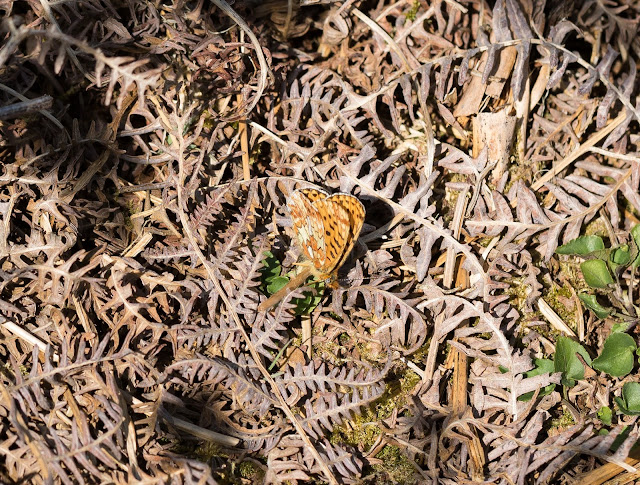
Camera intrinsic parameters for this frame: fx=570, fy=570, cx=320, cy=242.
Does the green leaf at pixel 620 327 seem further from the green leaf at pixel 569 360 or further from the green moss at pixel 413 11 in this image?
the green moss at pixel 413 11

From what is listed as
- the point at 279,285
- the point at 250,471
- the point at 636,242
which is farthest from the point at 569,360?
the point at 250,471

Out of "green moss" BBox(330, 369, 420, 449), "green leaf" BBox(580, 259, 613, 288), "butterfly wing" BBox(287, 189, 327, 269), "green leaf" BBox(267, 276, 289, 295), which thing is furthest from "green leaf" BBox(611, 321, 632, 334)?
"green leaf" BBox(267, 276, 289, 295)

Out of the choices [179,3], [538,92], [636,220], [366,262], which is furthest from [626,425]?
[179,3]

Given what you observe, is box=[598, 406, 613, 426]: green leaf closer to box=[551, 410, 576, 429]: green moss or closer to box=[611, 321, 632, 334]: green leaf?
box=[551, 410, 576, 429]: green moss

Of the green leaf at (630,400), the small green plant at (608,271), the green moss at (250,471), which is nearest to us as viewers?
the green moss at (250,471)

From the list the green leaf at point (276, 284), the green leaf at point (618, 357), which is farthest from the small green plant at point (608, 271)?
the green leaf at point (276, 284)
